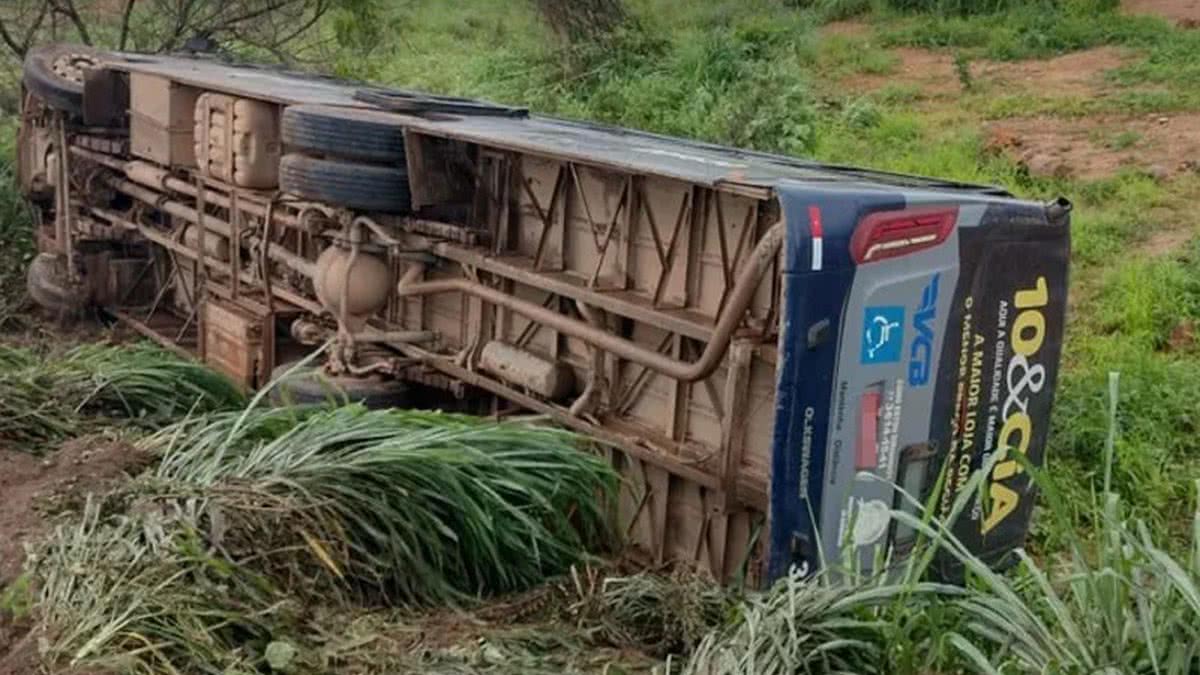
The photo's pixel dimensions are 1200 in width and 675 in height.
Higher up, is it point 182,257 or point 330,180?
point 330,180

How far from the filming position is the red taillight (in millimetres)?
5488

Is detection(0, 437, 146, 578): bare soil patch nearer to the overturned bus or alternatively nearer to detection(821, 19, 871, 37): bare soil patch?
the overturned bus

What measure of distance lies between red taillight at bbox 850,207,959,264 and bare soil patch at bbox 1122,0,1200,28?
13.9 m

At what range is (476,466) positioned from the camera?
5074 mm

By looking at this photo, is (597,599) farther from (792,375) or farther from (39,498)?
(39,498)

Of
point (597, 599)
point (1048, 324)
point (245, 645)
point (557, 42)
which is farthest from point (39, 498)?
point (557, 42)

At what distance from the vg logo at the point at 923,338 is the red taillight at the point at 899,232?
6.2 inches

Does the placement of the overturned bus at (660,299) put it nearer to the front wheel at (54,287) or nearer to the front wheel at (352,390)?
the front wheel at (352,390)

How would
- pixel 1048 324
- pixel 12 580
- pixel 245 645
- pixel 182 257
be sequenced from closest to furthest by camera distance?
pixel 245 645 < pixel 12 580 < pixel 1048 324 < pixel 182 257

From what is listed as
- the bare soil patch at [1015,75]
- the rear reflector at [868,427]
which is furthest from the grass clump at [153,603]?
the bare soil patch at [1015,75]

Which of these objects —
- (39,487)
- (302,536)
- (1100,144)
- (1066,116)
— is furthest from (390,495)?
(1066,116)

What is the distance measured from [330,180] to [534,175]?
3.35ft

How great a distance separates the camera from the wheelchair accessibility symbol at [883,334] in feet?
18.3

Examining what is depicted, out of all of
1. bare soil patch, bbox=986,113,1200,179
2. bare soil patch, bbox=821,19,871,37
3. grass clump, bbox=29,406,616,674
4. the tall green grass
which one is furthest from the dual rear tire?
bare soil patch, bbox=821,19,871,37
